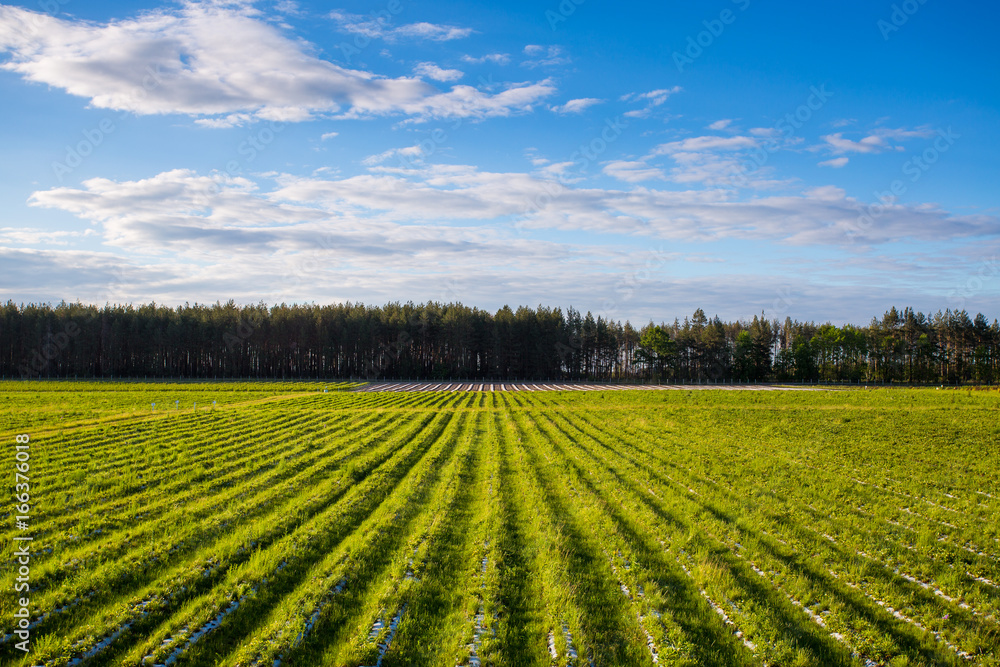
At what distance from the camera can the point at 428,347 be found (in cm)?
13338

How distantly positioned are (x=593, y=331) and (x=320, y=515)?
13050cm

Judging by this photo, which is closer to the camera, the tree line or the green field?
the green field

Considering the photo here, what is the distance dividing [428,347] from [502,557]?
12428cm

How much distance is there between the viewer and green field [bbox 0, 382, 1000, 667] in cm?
728

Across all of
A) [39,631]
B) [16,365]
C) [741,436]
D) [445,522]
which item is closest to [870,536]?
[445,522]

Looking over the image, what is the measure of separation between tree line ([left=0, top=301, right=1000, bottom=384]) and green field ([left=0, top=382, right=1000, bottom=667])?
107768 mm

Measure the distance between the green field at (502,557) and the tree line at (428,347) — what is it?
10777 cm

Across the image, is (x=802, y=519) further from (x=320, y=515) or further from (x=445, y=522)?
(x=320, y=515)

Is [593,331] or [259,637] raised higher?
[593,331]

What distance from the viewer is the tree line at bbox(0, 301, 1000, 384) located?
123 metres

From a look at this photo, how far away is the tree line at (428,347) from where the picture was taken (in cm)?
12331

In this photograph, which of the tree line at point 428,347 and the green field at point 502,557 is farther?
the tree line at point 428,347

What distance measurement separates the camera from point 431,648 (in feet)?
23.7

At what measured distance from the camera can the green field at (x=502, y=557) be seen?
23.9 feet
